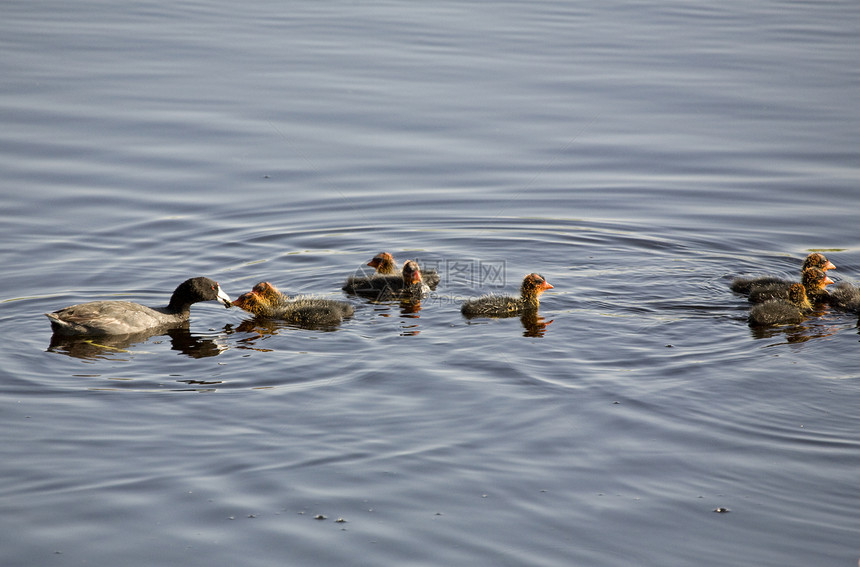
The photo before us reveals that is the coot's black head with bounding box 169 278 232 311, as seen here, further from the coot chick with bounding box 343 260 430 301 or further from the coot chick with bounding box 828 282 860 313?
the coot chick with bounding box 828 282 860 313

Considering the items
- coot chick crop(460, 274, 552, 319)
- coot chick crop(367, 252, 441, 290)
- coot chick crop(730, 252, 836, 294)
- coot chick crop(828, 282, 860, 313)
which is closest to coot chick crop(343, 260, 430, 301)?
coot chick crop(367, 252, 441, 290)

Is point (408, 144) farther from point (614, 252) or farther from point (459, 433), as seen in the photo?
point (459, 433)

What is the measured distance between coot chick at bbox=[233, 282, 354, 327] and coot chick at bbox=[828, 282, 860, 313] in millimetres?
4566

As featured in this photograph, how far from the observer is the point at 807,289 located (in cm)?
966

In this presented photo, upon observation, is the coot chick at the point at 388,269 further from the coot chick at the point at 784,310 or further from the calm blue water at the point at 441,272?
the coot chick at the point at 784,310

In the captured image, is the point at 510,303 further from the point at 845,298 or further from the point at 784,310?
the point at 845,298

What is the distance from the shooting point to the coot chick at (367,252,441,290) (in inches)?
411

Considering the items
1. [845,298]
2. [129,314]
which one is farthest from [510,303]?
[129,314]

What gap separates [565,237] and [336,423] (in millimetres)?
5178

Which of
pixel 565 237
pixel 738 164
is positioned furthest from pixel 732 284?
pixel 738 164

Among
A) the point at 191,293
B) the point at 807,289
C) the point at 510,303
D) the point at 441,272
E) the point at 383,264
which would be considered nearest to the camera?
the point at 191,293

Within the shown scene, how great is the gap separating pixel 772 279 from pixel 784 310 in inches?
33.6

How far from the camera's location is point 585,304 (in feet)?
31.3

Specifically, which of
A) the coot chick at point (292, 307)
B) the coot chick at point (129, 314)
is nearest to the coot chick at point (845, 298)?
the coot chick at point (292, 307)
